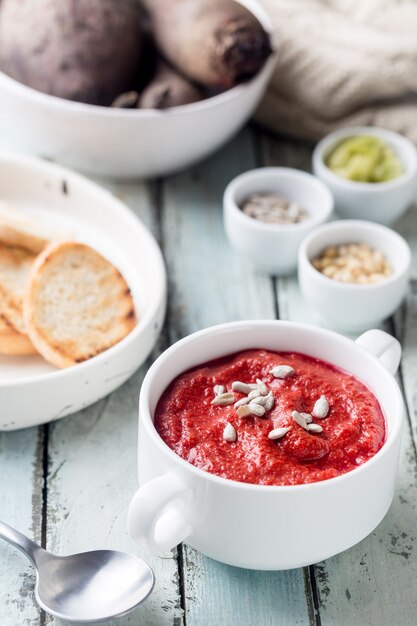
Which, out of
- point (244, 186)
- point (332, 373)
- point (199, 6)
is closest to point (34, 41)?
point (199, 6)

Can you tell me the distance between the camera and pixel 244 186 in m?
2.50

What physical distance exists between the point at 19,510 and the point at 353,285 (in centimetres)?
95

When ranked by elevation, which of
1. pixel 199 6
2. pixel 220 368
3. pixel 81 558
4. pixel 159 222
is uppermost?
pixel 199 6

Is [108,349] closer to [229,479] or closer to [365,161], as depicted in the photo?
[229,479]

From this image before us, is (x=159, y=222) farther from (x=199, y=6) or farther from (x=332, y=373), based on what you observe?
(x=332, y=373)

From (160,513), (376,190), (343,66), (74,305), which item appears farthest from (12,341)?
(343,66)

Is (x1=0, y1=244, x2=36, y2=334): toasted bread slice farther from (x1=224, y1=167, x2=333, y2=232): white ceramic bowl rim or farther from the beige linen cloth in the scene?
the beige linen cloth

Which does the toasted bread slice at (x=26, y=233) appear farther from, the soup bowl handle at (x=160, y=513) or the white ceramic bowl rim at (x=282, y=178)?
the soup bowl handle at (x=160, y=513)

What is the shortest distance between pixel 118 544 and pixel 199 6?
1.58 meters

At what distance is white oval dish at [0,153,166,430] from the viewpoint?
1.78 m

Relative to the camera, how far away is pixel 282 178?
8.34 feet

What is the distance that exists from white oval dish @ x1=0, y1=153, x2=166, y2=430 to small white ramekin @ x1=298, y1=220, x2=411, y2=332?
0.38 m

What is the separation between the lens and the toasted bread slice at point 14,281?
77.4 inches

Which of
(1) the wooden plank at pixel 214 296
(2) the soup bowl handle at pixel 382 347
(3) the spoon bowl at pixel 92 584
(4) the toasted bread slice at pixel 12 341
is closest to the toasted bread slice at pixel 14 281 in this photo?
(4) the toasted bread slice at pixel 12 341
